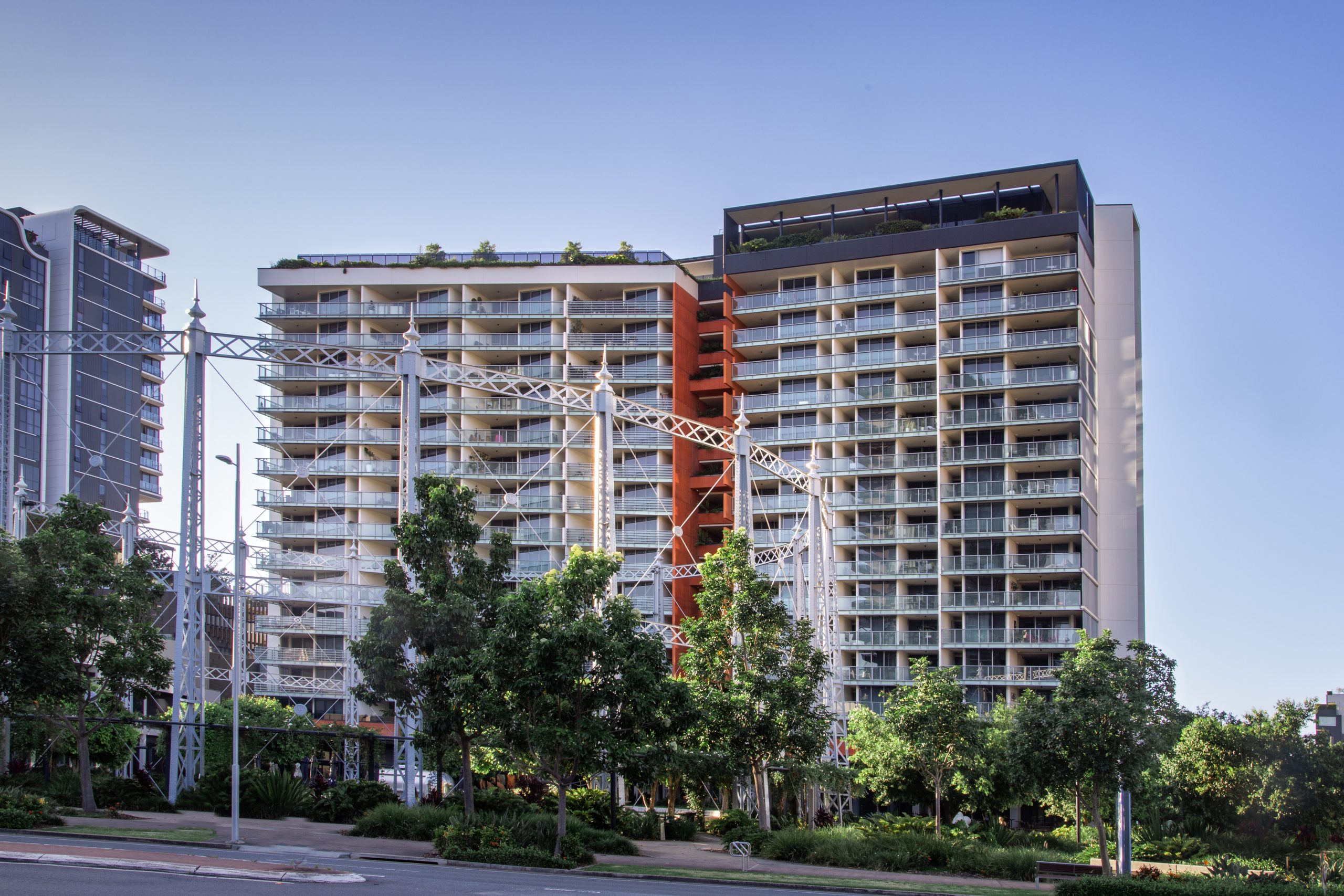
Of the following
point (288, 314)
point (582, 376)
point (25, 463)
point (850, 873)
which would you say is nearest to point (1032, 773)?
point (850, 873)

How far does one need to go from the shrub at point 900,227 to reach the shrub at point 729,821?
163ft

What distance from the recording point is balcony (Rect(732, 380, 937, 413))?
82.9 metres

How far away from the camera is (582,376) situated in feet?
291

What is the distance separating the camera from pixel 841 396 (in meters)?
84.3

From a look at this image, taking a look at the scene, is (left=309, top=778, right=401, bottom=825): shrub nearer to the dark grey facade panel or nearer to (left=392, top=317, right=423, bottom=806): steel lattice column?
(left=392, top=317, right=423, bottom=806): steel lattice column

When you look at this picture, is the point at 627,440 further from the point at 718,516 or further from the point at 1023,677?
the point at 1023,677

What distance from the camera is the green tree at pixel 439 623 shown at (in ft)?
105

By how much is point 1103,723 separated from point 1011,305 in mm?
51146

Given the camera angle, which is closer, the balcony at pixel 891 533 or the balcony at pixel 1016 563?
the balcony at pixel 1016 563

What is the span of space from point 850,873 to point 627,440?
5463 cm

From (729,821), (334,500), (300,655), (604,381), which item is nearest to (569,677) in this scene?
(729,821)

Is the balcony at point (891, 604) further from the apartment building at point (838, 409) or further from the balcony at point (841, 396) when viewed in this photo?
the balcony at point (841, 396)

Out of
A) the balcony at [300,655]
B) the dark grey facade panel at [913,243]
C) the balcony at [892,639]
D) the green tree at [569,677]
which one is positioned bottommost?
the balcony at [300,655]

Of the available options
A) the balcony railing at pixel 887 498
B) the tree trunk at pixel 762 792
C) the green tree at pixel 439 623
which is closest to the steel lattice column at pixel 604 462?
the tree trunk at pixel 762 792
